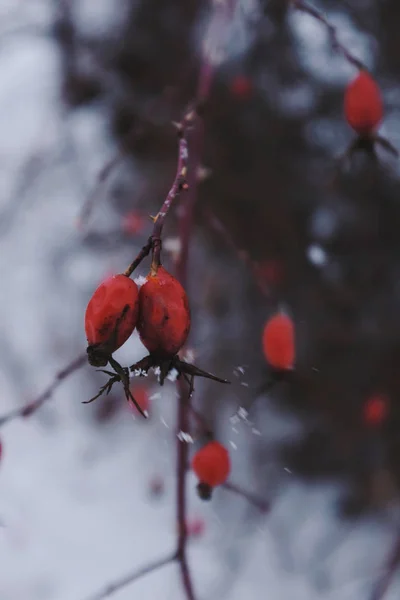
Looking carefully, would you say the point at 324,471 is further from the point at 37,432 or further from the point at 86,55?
the point at 86,55

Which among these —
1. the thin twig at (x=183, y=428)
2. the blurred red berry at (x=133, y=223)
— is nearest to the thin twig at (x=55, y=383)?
the thin twig at (x=183, y=428)

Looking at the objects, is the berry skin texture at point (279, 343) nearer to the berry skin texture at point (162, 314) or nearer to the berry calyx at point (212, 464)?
the berry calyx at point (212, 464)

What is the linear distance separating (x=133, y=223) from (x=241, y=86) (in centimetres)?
63

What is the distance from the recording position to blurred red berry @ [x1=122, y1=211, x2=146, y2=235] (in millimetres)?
2285

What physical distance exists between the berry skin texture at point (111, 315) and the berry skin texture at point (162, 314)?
0.01 m

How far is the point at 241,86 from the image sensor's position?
7.00 ft

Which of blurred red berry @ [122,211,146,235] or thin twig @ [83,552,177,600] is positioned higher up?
thin twig @ [83,552,177,600]

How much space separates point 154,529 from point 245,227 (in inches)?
67.8

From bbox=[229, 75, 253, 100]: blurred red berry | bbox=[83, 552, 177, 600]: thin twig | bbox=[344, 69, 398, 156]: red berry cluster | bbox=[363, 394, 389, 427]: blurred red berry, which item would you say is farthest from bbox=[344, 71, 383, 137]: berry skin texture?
bbox=[363, 394, 389, 427]: blurred red berry

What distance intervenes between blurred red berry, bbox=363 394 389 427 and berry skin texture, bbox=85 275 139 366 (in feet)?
7.31

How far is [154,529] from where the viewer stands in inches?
124

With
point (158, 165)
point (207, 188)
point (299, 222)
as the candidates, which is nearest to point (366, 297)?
point (299, 222)

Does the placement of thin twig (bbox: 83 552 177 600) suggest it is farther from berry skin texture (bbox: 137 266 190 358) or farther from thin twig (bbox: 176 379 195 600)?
berry skin texture (bbox: 137 266 190 358)

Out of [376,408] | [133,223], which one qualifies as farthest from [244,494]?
[376,408]
